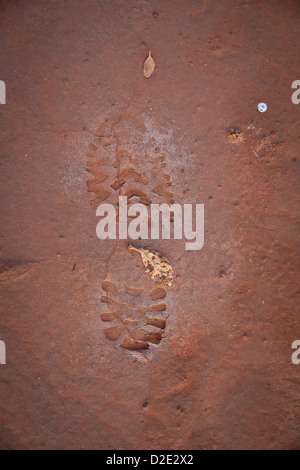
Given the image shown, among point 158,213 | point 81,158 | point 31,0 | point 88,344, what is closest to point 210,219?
point 158,213

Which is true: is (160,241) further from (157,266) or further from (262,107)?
(262,107)

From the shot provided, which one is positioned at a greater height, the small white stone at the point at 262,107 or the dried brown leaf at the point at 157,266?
the small white stone at the point at 262,107

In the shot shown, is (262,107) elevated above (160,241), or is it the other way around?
(262,107)

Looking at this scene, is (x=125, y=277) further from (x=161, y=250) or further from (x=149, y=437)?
(x=149, y=437)

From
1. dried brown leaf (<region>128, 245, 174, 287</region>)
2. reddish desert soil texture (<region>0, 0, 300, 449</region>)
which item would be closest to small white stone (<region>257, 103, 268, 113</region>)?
reddish desert soil texture (<region>0, 0, 300, 449</region>)

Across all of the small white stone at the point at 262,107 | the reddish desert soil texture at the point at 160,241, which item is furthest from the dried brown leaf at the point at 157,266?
the small white stone at the point at 262,107

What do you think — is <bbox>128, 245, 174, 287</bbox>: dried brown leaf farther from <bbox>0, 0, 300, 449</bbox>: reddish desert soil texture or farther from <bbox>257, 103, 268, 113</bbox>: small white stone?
<bbox>257, 103, 268, 113</bbox>: small white stone

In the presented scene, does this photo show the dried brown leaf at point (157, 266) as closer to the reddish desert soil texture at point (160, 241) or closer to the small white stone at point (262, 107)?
the reddish desert soil texture at point (160, 241)

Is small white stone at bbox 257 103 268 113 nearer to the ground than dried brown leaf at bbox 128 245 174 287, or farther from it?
farther from it

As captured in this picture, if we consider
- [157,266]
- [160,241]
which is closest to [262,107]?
[160,241]
